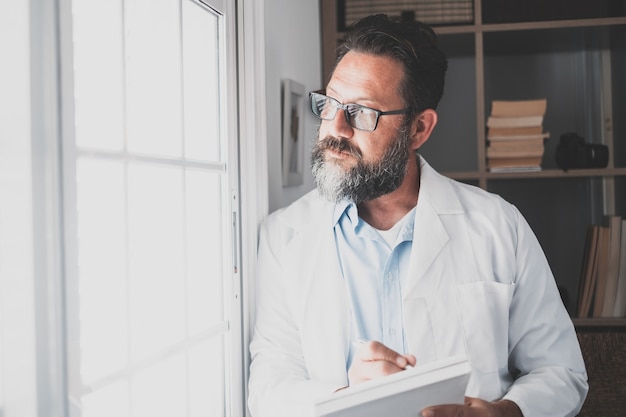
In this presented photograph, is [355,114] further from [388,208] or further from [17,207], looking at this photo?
[17,207]

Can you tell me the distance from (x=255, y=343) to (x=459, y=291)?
53cm

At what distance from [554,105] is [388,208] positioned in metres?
1.65

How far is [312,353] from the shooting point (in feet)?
5.29

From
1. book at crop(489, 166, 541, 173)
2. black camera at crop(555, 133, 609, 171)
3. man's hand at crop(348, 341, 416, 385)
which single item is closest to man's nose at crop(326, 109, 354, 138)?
man's hand at crop(348, 341, 416, 385)

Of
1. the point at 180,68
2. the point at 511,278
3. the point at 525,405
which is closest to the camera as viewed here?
the point at 180,68

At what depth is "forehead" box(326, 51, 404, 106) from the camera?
1670mm

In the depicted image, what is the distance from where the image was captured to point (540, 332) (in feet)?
5.55

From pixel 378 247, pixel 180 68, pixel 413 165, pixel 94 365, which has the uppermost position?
pixel 180 68

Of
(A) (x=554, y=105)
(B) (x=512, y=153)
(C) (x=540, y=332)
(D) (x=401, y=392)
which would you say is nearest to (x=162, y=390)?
(D) (x=401, y=392)

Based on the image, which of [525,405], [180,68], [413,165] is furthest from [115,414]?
[413,165]

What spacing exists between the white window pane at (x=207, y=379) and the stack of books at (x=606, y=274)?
1687 millimetres

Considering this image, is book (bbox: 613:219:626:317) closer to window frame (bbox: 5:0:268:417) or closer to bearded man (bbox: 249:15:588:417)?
bearded man (bbox: 249:15:588:417)

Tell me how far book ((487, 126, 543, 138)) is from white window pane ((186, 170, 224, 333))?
1.49 m

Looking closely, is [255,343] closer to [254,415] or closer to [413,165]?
[254,415]
